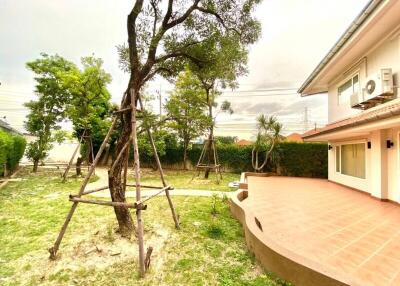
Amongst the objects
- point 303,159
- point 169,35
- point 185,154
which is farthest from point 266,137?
point 169,35

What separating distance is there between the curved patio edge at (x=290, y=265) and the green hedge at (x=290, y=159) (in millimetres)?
13823

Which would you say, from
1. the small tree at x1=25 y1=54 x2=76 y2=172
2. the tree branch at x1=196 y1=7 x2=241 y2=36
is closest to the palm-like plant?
the tree branch at x1=196 y1=7 x2=241 y2=36

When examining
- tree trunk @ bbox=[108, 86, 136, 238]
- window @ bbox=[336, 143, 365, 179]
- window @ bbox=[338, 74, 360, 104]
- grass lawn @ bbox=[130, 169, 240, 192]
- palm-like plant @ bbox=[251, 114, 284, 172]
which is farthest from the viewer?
palm-like plant @ bbox=[251, 114, 284, 172]

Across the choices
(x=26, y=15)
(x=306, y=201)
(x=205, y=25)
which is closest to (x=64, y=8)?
Answer: (x=26, y=15)

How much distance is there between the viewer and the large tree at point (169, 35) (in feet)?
16.7

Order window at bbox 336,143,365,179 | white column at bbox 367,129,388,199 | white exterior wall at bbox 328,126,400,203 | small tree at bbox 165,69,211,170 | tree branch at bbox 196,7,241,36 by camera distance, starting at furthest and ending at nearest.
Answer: small tree at bbox 165,69,211,170, window at bbox 336,143,365,179, white column at bbox 367,129,388,199, white exterior wall at bbox 328,126,400,203, tree branch at bbox 196,7,241,36

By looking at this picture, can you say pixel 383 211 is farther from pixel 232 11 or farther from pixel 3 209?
pixel 3 209

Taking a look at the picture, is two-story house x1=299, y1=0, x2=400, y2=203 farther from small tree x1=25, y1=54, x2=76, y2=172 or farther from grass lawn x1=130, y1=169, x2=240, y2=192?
small tree x1=25, y1=54, x2=76, y2=172

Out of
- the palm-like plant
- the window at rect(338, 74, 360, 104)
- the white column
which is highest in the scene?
the window at rect(338, 74, 360, 104)

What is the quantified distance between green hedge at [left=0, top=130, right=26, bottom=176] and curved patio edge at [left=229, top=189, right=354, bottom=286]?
11.6 metres

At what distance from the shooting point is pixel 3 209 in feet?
24.0

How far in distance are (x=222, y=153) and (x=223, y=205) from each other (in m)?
11.5

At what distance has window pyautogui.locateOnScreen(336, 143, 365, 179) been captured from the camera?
10.1 metres

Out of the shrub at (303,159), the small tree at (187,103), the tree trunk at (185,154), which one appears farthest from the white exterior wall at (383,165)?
the tree trunk at (185,154)
